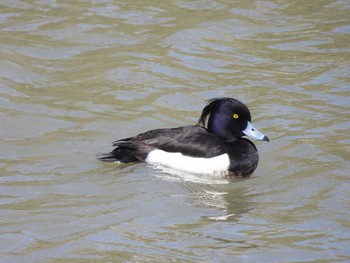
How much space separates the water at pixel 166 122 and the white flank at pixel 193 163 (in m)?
0.13

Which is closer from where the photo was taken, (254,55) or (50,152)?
(50,152)

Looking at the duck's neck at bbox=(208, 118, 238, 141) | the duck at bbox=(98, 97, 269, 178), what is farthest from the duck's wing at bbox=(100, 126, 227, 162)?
the duck's neck at bbox=(208, 118, 238, 141)

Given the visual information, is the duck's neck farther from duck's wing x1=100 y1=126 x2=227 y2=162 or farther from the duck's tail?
the duck's tail

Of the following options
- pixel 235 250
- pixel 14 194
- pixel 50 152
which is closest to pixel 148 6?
pixel 50 152

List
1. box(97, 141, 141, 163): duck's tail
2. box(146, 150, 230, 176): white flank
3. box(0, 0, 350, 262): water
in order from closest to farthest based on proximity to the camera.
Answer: box(0, 0, 350, 262): water → box(146, 150, 230, 176): white flank → box(97, 141, 141, 163): duck's tail

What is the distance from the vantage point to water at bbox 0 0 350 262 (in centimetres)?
702

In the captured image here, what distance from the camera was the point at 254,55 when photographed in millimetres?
11977

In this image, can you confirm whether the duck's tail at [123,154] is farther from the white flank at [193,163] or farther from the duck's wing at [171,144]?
the white flank at [193,163]

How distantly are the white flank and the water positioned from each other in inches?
5.1

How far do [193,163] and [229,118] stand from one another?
660 mm

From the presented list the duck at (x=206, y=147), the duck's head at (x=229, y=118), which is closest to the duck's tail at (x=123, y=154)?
the duck at (x=206, y=147)

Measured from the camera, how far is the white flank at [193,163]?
8797 mm

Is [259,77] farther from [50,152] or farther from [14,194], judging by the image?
[14,194]

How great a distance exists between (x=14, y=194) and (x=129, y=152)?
1.54 metres
